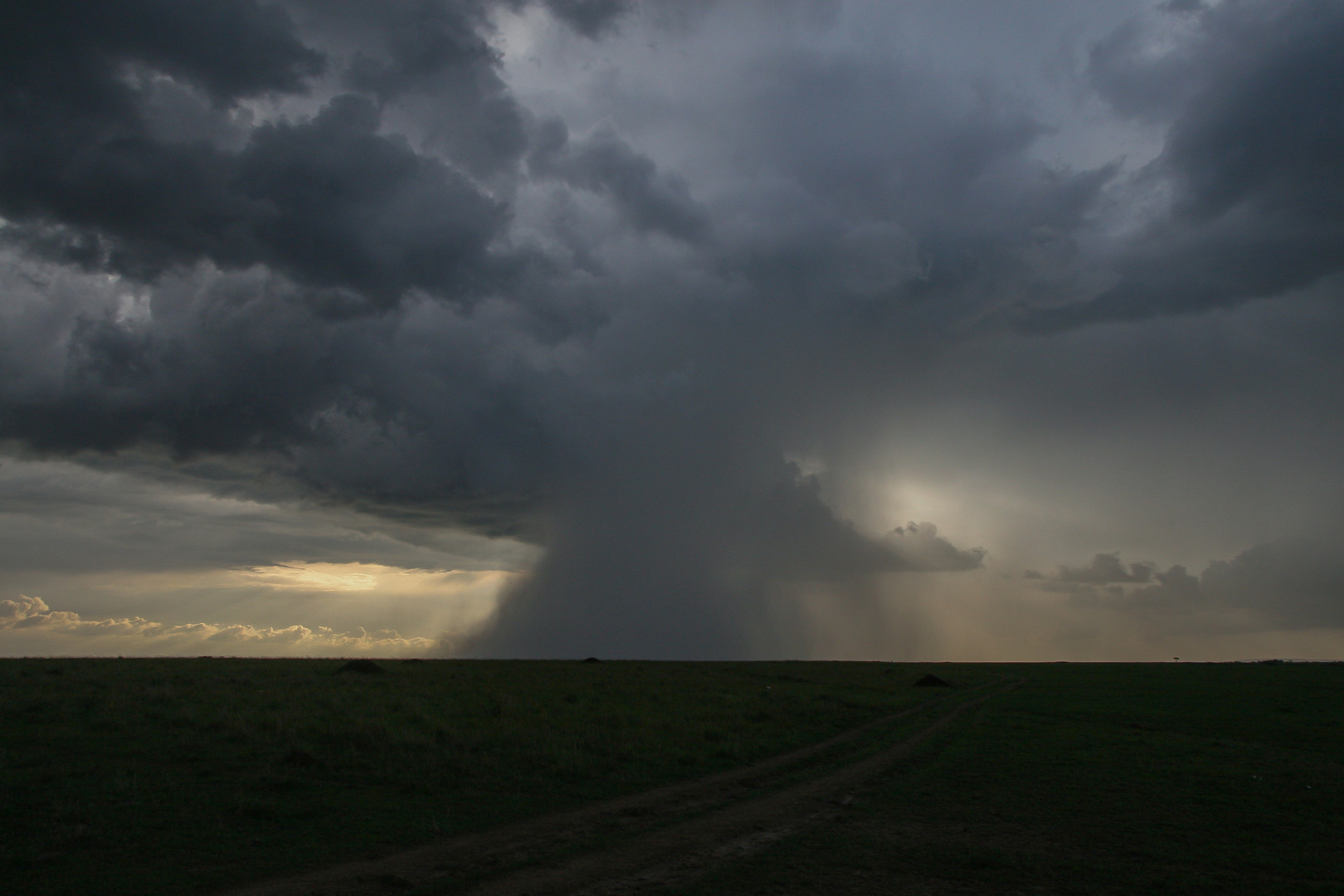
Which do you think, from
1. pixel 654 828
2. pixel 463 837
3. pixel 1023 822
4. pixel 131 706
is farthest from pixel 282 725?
pixel 1023 822

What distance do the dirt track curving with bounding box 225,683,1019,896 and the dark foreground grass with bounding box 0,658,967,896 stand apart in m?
1.02

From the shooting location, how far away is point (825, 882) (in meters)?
12.3

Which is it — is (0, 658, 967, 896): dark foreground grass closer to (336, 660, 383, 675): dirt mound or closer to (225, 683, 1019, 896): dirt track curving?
(225, 683, 1019, 896): dirt track curving

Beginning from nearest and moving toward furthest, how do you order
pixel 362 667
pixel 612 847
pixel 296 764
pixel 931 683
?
1. pixel 612 847
2. pixel 296 764
3. pixel 362 667
4. pixel 931 683

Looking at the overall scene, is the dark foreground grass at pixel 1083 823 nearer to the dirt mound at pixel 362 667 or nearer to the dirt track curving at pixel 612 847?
the dirt track curving at pixel 612 847

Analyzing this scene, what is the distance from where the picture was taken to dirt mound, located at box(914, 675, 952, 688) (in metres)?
68.5

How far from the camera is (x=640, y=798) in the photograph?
19000 millimetres

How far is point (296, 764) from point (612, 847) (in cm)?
1228

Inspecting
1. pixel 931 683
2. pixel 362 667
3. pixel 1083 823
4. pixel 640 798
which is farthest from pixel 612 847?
pixel 931 683

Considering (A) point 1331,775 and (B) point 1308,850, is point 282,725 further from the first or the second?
(A) point 1331,775

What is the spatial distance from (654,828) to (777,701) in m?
29.3

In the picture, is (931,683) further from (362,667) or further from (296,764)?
(296,764)

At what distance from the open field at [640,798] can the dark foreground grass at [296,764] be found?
101 millimetres

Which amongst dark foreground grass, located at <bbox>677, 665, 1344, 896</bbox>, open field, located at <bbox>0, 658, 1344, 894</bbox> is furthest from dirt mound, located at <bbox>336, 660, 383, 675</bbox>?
dark foreground grass, located at <bbox>677, 665, 1344, 896</bbox>
